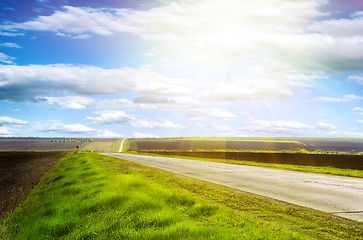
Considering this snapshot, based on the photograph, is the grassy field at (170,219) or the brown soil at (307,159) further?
the brown soil at (307,159)

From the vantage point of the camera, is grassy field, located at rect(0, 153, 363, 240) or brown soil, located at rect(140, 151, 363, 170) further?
brown soil, located at rect(140, 151, 363, 170)

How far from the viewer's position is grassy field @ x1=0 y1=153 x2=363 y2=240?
23.9 ft

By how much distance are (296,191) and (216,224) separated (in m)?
7.10

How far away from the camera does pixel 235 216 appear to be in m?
8.78

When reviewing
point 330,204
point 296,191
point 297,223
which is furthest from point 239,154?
point 297,223

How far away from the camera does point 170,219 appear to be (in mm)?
8516

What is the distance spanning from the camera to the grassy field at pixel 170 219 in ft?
23.9

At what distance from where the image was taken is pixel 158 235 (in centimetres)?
721

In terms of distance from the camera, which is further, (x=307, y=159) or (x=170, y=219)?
(x=307, y=159)

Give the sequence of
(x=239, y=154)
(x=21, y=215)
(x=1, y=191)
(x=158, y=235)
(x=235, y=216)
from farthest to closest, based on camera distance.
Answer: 1. (x=239, y=154)
2. (x=1, y=191)
3. (x=21, y=215)
4. (x=235, y=216)
5. (x=158, y=235)

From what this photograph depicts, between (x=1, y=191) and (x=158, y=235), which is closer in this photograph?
(x=158, y=235)

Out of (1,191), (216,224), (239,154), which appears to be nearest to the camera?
(216,224)

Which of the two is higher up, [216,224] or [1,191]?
[216,224]

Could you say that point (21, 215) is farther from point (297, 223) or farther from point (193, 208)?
point (297, 223)
